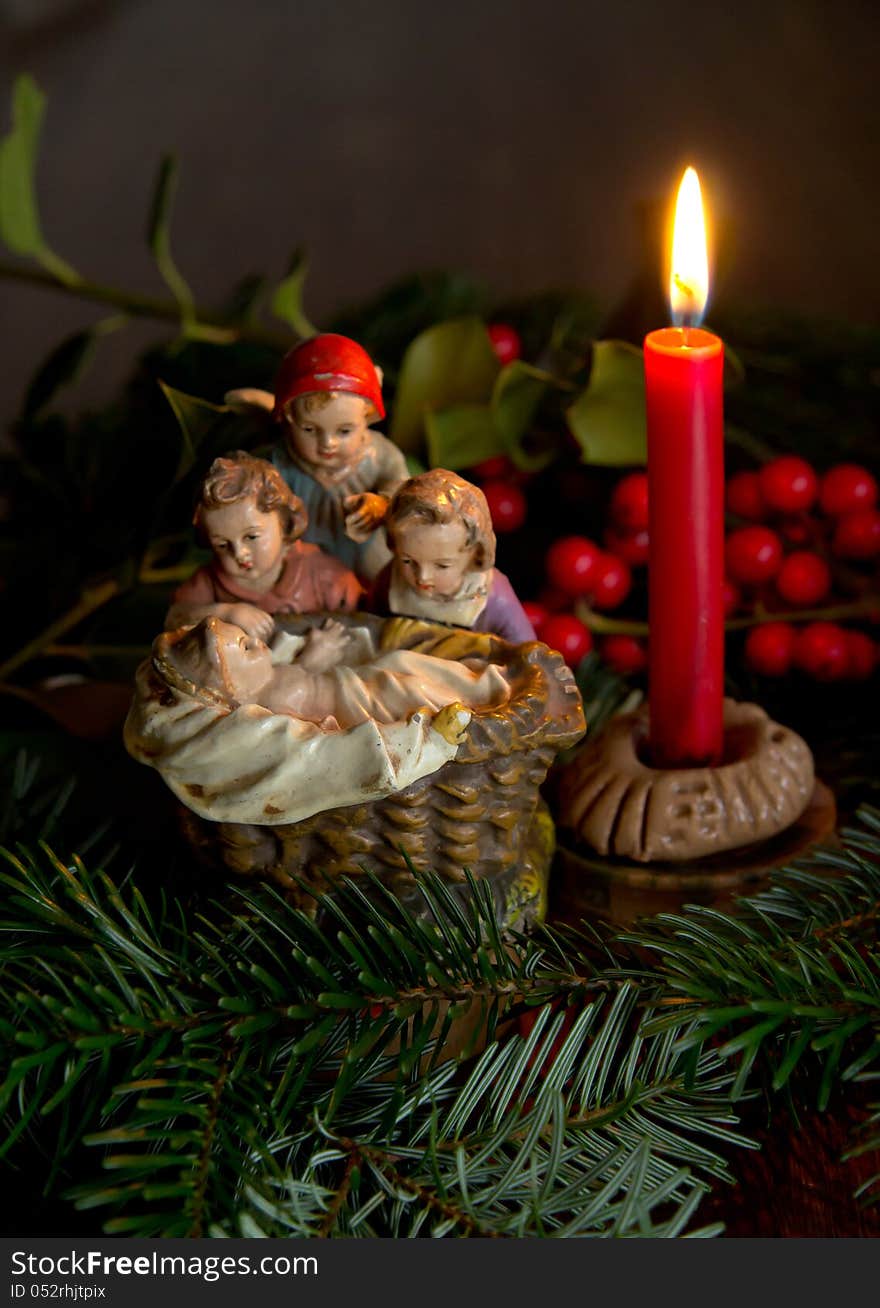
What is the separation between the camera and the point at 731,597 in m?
0.76

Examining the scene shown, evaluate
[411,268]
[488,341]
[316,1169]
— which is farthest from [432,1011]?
[411,268]

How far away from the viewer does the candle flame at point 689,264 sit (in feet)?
1.94

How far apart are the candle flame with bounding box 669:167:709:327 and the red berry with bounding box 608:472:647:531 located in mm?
139

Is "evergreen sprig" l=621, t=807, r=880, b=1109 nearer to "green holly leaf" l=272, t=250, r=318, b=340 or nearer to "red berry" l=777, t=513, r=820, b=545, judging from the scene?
"red berry" l=777, t=513, r=820, b=545

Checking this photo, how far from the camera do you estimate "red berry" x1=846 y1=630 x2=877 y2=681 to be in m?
0.74

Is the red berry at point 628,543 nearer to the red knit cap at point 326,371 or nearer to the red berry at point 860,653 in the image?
the red berry at point 860,653

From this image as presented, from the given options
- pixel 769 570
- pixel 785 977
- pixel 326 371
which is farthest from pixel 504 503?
pixel 785 977

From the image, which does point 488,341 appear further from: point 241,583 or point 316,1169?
point 316,1169

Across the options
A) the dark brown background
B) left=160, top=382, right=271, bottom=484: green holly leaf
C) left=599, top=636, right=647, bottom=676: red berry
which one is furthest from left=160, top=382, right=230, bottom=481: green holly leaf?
the dark brown background

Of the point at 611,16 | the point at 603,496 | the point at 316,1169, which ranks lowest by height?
the point at 316,1169

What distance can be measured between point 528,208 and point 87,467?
31.3 inches

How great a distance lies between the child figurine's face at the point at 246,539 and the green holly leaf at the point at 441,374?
0.71ft

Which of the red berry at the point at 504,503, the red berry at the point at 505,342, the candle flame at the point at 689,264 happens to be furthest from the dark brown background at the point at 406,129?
the candle flame at the point at 689,264

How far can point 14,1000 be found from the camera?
1.63 feet
